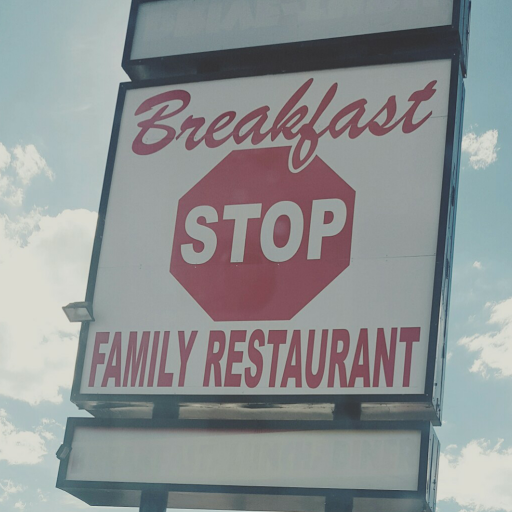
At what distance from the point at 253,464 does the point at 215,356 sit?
38.6 inches

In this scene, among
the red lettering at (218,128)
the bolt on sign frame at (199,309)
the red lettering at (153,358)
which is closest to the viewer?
the bolt on sign frame at (199,309)

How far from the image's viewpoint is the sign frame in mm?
10328

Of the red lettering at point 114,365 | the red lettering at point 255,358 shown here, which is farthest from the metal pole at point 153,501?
the red lettering at point 255,358

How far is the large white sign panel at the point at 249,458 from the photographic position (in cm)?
859

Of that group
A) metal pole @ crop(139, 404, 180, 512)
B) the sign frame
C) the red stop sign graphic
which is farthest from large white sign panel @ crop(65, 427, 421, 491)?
the sign frame

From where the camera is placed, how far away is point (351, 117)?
9.96 metres

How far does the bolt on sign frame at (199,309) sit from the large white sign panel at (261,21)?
0.40 meters

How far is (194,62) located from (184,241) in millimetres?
2201

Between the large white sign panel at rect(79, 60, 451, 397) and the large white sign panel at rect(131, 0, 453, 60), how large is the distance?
0.58 m

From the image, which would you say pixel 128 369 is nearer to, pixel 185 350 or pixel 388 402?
pixel 185 350

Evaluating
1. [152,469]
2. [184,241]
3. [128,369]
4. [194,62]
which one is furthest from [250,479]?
[194,62]

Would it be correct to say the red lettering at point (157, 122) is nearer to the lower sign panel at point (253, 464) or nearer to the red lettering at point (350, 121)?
the red lettering at point (350, 121)

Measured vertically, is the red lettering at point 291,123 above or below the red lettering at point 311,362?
above

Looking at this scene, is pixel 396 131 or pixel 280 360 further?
pixel 396 131
